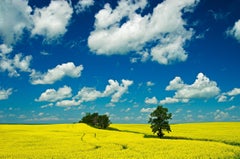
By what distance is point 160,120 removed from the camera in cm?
5697

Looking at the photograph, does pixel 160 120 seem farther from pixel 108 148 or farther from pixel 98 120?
pixel 98 120

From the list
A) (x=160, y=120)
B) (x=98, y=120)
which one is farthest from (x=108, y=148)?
(x=98, y=120)

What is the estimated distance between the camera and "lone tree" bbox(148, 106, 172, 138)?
5675cm

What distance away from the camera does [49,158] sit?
22.5 m

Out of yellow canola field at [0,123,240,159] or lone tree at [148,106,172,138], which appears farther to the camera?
lone tree at [148,106,172,138]

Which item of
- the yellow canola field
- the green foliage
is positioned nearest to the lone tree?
the yellow canola field

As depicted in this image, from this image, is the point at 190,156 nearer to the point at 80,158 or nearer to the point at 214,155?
the point at 214,155

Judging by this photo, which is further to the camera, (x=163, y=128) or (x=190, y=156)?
(x=163, y=128)

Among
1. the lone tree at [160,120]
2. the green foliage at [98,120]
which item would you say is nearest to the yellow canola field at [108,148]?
the lone tree at [160,120]

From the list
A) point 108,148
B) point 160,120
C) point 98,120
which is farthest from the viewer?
point 98,120

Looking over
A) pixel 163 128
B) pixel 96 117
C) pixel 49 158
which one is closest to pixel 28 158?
pixel 49 158

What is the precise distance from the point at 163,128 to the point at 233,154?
32.1 metres

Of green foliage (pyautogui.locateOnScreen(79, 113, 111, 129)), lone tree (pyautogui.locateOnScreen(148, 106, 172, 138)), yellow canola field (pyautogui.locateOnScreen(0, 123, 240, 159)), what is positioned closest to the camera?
yellow canola field (pyautogui.locateOnScreen(0, 123, 240, 159))

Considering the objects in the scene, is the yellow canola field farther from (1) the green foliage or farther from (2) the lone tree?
(1) the green foliage
